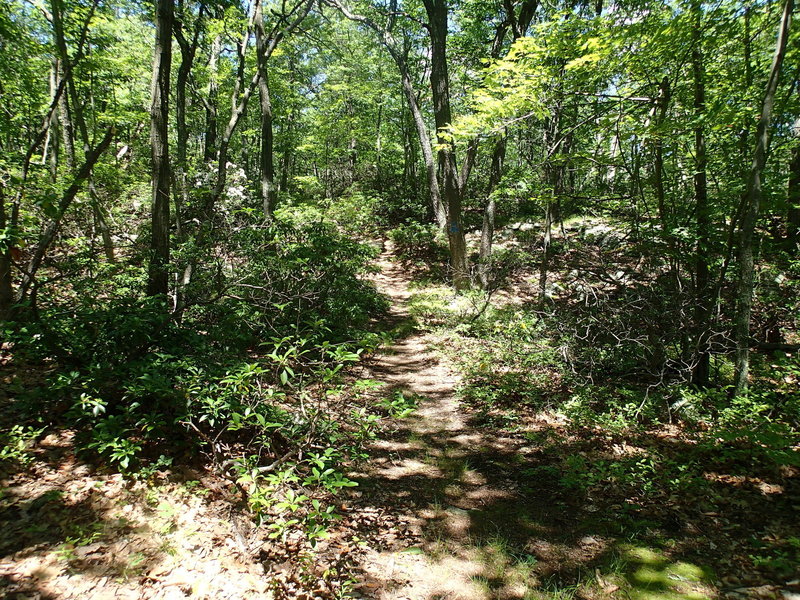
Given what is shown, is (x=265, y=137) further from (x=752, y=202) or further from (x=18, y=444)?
(x=752, y=202)

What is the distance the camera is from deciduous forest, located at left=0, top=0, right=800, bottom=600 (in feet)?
9.78

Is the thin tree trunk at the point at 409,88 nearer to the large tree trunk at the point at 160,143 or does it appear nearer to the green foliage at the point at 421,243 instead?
the green foliage at the point at 421,243

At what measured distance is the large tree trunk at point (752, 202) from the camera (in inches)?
161

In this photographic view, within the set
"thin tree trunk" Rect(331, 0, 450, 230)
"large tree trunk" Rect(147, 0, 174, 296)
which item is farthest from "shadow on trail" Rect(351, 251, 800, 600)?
"thin tree trunk" Rect(331, 0, 450, 230)

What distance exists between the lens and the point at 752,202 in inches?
175

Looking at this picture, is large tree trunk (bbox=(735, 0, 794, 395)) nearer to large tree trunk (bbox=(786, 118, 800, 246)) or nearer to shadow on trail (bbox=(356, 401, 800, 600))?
large tree trunk (bbox=(786, 118, 800, 246))

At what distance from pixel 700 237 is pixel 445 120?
6.92 metres

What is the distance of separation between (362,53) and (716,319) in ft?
66.7

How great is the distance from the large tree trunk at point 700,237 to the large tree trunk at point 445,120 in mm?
4855

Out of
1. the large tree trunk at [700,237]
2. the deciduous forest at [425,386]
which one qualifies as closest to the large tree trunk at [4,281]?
the deciduous forest at [425,386]

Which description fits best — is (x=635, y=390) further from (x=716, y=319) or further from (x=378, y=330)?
(x=378, y=330)

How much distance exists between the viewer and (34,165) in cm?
560

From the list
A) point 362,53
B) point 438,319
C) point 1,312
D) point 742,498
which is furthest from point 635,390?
point 362,53

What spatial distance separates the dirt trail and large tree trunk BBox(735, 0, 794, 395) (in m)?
2.78
